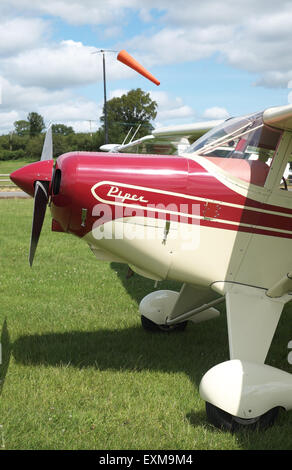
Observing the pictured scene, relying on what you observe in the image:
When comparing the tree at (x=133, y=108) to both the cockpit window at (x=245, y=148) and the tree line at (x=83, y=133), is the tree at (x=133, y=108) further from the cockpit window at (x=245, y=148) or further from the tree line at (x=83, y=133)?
the cockpit window at (x=245, y=148)

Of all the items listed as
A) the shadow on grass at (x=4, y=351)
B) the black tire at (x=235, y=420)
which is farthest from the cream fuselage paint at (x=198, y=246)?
the shadow on grass at (x=4, y=351)

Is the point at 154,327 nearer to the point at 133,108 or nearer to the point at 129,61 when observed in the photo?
the point at 129,61

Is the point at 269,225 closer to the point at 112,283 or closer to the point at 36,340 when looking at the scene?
the point at 36,340

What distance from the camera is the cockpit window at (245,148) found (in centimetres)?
403

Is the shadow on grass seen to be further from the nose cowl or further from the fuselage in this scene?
the nose cowl

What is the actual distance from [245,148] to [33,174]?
1.92m

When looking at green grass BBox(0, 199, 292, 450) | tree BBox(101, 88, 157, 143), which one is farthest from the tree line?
green grass BBox(0, 199, 292, 450)

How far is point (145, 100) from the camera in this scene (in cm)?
7062

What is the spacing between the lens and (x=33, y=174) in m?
3.86

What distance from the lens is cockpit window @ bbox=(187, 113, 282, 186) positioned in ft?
13.2

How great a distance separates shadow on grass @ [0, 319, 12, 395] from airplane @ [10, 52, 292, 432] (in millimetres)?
1438

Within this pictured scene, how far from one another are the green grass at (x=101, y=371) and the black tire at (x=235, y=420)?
0.18 ft

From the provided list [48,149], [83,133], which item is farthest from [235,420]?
[83,133]

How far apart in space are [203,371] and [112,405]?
3.71 ft
